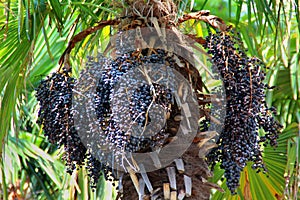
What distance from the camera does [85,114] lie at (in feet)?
6.38

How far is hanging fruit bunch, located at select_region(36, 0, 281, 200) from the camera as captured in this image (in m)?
1.84

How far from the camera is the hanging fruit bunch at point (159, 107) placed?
184cm

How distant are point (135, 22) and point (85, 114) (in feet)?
1.26

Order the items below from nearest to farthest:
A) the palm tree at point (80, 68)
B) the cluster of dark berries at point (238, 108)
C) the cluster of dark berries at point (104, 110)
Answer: the cluster of dark berries at point (104, 110) → the cluster of dark berries at point (238, 108) → the palm tree at point (80, 68)

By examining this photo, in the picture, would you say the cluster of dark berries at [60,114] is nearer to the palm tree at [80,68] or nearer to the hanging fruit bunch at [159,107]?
the hanging fruit bunch at [159,107]

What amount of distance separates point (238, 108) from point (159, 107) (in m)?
0.28

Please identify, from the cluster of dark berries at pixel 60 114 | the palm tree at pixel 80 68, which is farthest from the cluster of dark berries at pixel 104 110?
the palm tree at pixel 80 68

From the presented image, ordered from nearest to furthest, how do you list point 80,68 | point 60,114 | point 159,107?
point 159,107
point 60,114
point 80,68

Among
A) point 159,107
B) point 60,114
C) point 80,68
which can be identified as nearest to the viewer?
point 159,107

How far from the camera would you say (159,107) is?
5.96 ft

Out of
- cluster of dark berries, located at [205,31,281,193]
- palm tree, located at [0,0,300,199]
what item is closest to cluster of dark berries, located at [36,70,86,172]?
palm tree, located at [0,0,300,199]

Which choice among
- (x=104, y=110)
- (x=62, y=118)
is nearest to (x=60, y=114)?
(x=62, y=118)

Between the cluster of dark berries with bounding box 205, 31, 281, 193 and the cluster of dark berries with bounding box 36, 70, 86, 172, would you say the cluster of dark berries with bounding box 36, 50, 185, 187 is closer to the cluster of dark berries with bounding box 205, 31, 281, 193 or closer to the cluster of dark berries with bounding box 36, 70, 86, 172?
the cluster of dark berries with bounding box 36, 70, 86, 172

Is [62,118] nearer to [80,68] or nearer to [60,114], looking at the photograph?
[60,114]
